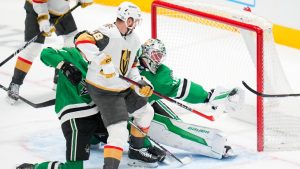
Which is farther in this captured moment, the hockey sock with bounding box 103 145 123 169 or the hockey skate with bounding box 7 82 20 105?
the hockey skate with bounding box 7 82 20 105

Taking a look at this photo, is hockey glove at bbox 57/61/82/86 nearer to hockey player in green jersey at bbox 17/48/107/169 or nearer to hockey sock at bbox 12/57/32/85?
hockey player in green jersey at bbox 17/48/107/169

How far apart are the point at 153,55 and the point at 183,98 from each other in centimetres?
37

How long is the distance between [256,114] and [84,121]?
1253 mm

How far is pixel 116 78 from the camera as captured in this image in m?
4.89

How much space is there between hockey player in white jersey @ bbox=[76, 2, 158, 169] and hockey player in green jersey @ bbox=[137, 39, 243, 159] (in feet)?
0.65

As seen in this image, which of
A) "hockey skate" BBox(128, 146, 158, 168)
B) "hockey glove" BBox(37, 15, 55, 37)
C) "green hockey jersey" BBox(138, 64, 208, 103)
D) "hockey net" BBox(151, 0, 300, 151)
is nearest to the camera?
"hockey skate" BBox(128, 146, 158, 168)

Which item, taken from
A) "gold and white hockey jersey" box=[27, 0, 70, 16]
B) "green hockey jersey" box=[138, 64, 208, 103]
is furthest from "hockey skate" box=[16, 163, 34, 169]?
"gold and white hockey jersey" box=[27, 0, 70, 16]

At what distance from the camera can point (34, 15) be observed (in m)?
6.24

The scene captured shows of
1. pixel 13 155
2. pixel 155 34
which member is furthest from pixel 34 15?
pixel 13 155

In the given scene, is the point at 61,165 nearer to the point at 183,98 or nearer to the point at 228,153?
the point at 183,98

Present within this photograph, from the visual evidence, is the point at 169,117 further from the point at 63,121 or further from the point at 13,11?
the point at 13,11

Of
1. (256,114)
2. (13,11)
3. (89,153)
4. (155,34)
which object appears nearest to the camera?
(89,153)

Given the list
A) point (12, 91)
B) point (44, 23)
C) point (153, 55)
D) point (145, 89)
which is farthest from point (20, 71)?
point (145, 89)

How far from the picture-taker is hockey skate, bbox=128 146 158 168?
5.11 meters
